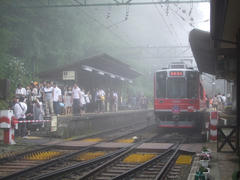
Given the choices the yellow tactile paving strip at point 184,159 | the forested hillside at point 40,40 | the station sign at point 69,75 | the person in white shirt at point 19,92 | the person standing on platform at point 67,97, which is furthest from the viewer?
the forested hillside at point 40,40

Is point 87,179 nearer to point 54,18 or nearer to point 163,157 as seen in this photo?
point 163,157

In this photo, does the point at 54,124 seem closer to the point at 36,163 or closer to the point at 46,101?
the point at 46,101

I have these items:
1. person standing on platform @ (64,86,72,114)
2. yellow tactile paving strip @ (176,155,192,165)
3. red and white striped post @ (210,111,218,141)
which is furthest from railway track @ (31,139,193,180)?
person standing on platform @ (64,86,72,114)

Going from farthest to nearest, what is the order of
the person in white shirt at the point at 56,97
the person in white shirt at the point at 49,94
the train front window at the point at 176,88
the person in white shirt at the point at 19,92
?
the train front window at the point at 176,88, the person in white shirt at the point at 49,94, the person in white shirt at the point at 56,97, the person in white shirt at the point at 19,92

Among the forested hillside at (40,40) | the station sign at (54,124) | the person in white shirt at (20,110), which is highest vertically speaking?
the forested hillside at (40,40)

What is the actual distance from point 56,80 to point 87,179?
48.0 feet

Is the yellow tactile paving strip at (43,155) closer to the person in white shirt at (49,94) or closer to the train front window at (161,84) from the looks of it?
the person in white shirt at (49,94)

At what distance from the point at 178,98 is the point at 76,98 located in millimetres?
4725

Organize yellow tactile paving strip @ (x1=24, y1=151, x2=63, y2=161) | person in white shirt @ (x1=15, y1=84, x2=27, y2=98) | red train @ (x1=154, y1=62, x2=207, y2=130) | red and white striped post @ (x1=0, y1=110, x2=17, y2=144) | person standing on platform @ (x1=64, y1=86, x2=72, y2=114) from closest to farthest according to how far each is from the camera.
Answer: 1. yellow tactile paving strip @ (x1=24, y1=151, x2=63, y2=161)
2. red and white striped post @ (x1=0, y1=110, x2=17, y2=144)
3. person in white shirt @ (x1=15, y1=84, x2=27, y2=98)
4. red train @ (x1=154, y1=62, x2=207, y2=130)
5. person standing on platform @ (x1=64, y1=86, x2=72, y2=114)

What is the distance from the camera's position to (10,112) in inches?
495

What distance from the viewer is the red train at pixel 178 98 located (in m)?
17.0

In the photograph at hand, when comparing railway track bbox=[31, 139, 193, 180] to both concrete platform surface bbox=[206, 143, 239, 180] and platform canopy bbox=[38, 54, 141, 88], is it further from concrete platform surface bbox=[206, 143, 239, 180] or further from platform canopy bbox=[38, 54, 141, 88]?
platform canopy bbox=[38, 54, 141, 88]

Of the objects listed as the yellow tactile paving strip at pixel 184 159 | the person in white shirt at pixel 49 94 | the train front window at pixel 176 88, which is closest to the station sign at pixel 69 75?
the person in white shirt at pixel 49 94

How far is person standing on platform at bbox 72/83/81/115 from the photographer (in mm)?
17264
